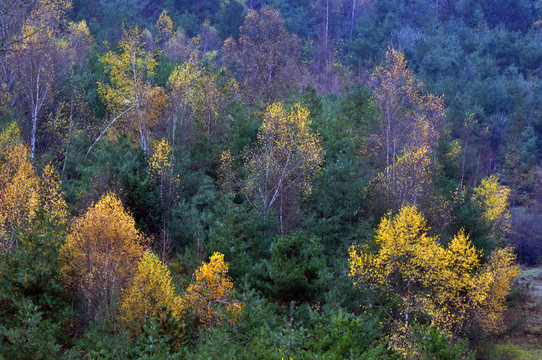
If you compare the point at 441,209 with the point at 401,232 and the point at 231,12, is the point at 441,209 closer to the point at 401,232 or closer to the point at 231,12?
the point at 401,232

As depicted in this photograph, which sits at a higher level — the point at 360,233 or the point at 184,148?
the point at 184,148

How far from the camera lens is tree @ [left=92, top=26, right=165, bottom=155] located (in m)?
39.1

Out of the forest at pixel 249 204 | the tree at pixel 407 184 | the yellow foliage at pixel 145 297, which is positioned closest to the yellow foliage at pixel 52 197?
the forest at pixel 249 204

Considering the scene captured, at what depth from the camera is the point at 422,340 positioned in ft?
48.2

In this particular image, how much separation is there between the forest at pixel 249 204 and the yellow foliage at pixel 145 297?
114mm

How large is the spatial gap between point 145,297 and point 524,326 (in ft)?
91.1

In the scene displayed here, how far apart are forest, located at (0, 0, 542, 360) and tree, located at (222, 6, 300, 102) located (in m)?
0.20

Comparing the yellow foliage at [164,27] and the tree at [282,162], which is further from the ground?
the yellow foliage at [164,27]

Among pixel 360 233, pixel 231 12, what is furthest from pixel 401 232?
pixel 231 12

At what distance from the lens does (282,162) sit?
35.0 metres

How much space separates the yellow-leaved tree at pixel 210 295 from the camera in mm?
19128

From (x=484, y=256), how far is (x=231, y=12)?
41.3 metres

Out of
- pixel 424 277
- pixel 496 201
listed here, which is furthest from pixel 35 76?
pixel 496 201

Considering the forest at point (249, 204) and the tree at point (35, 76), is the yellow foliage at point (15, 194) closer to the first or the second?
the forest at point (249, 204)
